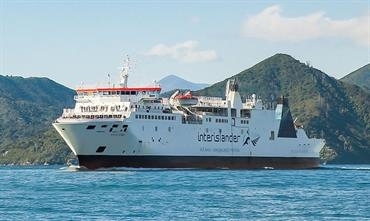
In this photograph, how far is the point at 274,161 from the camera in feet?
405

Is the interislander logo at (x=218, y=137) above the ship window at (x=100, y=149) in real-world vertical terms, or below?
above

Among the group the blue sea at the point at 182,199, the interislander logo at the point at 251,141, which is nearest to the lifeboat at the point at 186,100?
the interislander logo at the point at 251,141

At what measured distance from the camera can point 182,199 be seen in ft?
207

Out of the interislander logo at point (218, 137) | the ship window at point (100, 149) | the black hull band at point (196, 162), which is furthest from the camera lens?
the interislander logo at point (218, 137)

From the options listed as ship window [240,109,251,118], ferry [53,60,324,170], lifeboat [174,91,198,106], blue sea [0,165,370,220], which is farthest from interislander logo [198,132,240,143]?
blue sea [0,165,370,220]

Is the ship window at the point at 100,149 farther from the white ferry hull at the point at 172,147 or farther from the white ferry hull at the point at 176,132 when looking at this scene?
the white ferry hull at the point at 172,147

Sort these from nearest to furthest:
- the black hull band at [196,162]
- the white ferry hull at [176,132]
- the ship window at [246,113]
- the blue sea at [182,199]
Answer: the blue sea at [182,199], the black hull band at [196,162], the white ferry hull at [176,132], the ship window at [246,113]

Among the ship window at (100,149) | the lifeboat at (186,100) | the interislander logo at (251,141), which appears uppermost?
the lifeboat at (186,100)

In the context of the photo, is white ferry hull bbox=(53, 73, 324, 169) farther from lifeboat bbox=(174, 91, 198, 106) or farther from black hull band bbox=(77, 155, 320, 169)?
lifeboat bbox=(174, 91, 198, 106)

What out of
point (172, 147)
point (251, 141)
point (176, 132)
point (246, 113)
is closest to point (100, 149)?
point (172, 147)

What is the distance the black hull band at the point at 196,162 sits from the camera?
333 ft

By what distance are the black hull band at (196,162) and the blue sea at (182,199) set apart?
11.3 metres

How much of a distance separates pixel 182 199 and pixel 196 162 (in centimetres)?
4812

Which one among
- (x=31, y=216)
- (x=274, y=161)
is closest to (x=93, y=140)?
(x=274, y=161)
